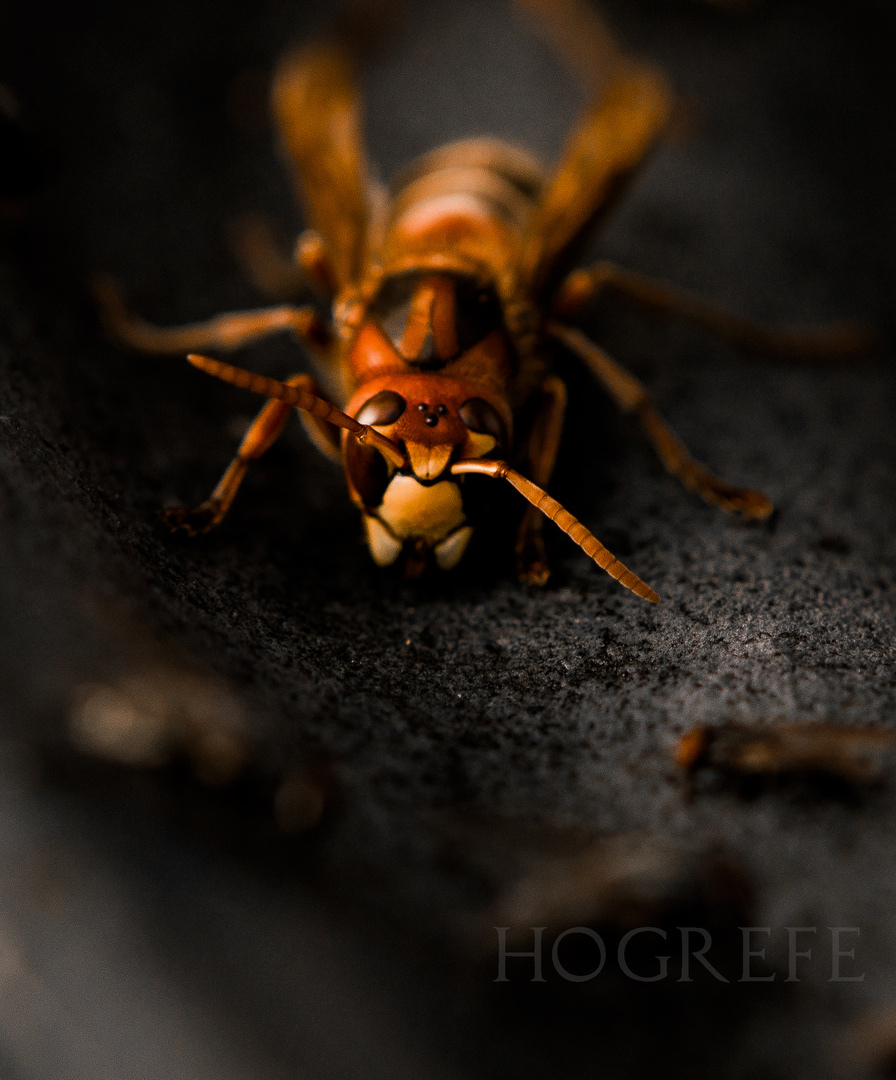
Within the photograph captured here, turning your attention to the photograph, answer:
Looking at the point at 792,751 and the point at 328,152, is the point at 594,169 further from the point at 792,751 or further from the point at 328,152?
the point at 792,751

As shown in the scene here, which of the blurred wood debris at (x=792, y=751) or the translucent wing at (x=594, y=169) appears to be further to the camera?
the translucent wing at (x=594, y=169)

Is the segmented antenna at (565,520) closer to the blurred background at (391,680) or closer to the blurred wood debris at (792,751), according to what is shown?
the blurred background at (391,680)

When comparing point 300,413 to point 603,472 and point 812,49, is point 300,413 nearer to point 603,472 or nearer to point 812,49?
point 603,472

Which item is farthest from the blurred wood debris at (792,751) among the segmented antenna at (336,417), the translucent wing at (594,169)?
the translucent wing at (594,169)

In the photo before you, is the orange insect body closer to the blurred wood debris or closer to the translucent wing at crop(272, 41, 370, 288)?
the translucent wing at crop(272, 41, 370, 288)

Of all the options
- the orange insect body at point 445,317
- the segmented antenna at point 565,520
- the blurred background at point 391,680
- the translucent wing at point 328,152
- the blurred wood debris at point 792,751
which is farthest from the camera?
the translucent wing at point 328,152

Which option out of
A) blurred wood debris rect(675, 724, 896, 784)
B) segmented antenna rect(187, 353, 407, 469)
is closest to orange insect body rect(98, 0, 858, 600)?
segmented antenna rect(187, 353, 407, 469)

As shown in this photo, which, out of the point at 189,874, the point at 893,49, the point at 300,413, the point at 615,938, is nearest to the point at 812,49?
the point at 893,49
